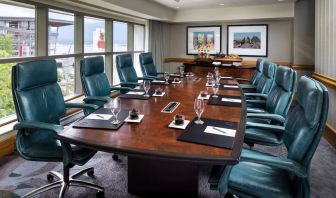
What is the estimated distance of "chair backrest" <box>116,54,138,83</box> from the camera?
Answer: 13.4 ft

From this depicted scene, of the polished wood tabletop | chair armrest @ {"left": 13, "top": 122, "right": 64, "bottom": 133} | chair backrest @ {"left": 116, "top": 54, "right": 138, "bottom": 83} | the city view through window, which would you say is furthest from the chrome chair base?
chair backrest @ {"left": 116, "top": 54, "right": 138, "bottom": 83}

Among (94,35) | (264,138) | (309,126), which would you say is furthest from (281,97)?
(94,35)

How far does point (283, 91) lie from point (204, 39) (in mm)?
5358

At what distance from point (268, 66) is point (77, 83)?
3.24 metres

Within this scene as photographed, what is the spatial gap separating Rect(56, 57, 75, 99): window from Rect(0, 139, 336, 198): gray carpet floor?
1.68m

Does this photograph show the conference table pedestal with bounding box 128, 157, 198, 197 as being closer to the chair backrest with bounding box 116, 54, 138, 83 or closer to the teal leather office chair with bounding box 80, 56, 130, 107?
the teal leather office chair with bounding box 80, 56, 130, 107

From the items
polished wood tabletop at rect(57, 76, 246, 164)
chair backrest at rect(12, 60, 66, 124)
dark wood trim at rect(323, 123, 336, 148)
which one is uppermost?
chair backrest at rect(12, 60, 66, 124)

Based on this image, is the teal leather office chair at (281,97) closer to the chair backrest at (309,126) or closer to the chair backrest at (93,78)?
the chair backrest at (309,126)

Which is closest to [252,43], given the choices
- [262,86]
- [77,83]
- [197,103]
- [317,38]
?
[317,38]

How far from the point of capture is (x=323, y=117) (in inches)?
52.0

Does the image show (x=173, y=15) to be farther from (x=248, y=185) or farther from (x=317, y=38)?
(x=248, y=185)

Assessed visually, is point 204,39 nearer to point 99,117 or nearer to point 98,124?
point 99,117

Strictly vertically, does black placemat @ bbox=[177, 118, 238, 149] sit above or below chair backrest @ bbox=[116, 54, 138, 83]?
below

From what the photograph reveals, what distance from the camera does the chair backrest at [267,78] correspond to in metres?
3.21
